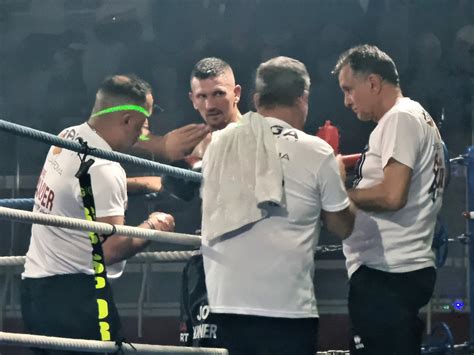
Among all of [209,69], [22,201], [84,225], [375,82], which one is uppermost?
[209,69]

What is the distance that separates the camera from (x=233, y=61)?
7.02m

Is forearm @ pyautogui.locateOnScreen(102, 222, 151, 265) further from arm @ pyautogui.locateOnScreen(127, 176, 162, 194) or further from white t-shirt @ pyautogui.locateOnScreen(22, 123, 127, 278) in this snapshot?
arm @ pyautogui.locateOnScreen(127, 176, 162, 194)

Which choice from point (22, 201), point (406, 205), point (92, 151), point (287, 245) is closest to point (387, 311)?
point (406, 205)

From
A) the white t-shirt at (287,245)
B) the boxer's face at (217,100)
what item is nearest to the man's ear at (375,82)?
the white t-shirt at (287,245)

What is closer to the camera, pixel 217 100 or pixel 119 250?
pixel 119 250

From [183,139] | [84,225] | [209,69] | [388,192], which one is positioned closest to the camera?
[84,225]

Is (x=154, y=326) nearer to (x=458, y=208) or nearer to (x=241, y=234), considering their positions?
(x=458, y=208)

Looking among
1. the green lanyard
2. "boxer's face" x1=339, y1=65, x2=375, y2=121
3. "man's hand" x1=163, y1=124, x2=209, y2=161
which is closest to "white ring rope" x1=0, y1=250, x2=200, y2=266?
the green lanyard

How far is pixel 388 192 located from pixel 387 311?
34 cm

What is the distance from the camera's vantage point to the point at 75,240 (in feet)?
9.75

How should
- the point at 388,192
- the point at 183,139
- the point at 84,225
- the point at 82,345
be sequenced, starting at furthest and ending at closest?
1. the point at 183,139
2. the point at 388,192
3. the point at 84,225
4. the point at 82,345

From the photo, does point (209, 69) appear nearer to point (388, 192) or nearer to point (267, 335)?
point (388, 192)

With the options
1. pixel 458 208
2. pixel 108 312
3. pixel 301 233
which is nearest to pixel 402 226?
pixel 301 233

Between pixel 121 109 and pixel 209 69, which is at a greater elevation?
pixel 209 69
